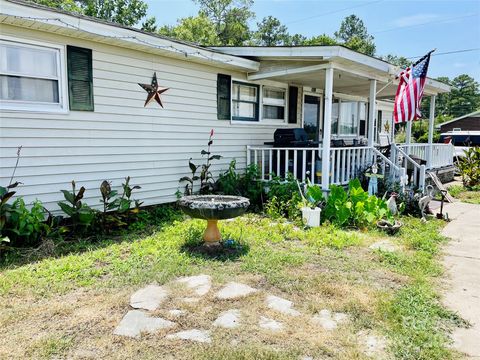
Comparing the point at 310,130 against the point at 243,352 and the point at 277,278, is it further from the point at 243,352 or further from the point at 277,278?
the point at 243,352

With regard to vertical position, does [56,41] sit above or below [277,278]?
above

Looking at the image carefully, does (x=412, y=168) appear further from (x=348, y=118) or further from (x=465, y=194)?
(x=348, y=118)

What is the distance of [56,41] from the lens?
5.13 meters

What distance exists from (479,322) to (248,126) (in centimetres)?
610

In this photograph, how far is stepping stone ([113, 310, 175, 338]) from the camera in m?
2.70

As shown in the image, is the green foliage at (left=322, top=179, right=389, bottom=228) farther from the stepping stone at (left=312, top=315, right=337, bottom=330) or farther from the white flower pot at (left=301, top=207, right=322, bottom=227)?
the stepping stone at (left=312, top=315, right=337, bottom=330)

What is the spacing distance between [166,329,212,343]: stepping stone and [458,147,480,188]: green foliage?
1093cm

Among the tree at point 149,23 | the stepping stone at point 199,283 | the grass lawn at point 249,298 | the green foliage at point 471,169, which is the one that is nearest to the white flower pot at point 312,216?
the grass lawn at point 249,298

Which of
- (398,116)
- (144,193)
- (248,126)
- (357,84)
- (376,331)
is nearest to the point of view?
(376,331)

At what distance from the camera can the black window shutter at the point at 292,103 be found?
9336 millimetres

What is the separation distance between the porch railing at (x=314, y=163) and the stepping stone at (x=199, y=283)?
13.0 feet

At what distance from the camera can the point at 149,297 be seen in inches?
129

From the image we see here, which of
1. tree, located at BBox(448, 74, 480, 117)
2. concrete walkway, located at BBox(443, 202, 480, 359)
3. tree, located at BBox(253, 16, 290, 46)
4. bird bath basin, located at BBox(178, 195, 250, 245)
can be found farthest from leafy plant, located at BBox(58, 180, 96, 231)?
tree, located at BBox(448, 74, 480, 117)

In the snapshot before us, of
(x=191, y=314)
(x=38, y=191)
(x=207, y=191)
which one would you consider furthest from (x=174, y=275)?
(x=207, y=191)
